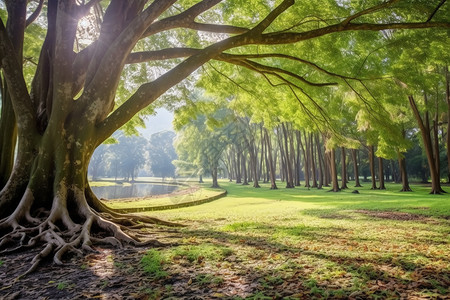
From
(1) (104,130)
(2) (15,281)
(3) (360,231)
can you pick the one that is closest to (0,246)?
(2) (15,281)

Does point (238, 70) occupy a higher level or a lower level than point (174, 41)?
lower

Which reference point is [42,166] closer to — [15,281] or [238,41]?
[15,281]

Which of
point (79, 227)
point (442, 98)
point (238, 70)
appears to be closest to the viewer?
point (79, 227)

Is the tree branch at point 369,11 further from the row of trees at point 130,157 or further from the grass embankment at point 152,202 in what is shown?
the row of trees at point 130,157

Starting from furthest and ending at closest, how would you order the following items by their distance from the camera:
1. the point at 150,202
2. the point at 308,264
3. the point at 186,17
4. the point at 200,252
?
the point at 150,202, the point at 186,17, the point at 200,252, the point at 308,264

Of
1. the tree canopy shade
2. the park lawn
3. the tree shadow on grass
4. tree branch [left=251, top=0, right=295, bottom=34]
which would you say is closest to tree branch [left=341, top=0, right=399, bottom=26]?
the tree canopy shade

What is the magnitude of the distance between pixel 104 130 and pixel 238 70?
23.1 ft

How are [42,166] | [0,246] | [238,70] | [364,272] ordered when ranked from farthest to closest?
[238,70]
[42,166]
[0,246]
[364,272]

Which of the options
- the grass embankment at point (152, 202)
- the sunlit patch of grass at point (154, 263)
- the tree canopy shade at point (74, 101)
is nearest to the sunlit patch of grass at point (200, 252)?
the sunlit patch of grass at point (154, 263)

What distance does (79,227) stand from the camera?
5023 millimetres

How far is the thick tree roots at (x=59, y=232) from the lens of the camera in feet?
14.0

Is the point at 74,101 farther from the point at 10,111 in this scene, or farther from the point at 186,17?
the point at 186,17

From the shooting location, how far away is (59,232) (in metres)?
4.84

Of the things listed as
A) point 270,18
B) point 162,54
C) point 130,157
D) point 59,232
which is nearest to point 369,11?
point 270,18
